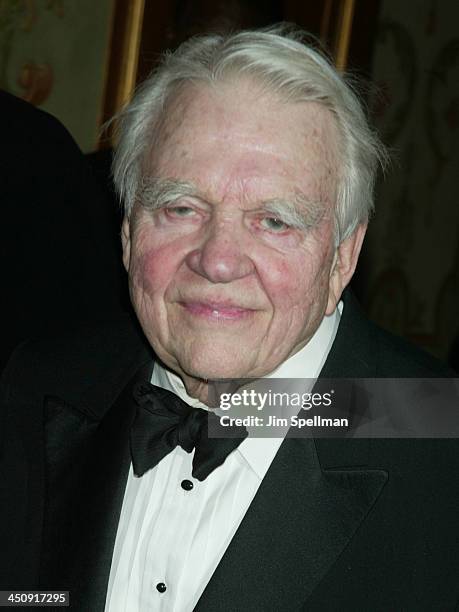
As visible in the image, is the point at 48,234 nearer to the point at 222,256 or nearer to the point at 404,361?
the point at 222,256

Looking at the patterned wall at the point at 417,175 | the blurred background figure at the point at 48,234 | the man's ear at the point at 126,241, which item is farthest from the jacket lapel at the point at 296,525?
the patterned wall at the point at 417,175

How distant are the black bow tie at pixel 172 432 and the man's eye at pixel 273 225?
365 mm

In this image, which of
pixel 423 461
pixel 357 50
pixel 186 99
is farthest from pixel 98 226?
pixel 357 50

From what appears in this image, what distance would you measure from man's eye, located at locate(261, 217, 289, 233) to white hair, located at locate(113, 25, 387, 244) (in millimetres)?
120

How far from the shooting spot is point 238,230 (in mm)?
1762

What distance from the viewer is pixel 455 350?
11.1ft

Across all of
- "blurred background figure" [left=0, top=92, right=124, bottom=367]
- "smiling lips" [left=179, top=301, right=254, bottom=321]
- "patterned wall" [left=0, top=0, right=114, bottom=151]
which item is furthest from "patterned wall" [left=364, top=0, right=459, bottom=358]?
"smiling lips" [left=179, top=301, right=254, bottom=321]

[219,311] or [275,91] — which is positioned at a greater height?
[275,91]

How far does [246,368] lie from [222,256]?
0.21 metres

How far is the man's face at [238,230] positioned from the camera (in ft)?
5.75

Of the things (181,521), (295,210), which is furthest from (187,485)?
(295,210)

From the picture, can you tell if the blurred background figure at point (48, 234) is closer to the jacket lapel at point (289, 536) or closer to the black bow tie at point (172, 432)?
the black bow tie at point (172, 432)

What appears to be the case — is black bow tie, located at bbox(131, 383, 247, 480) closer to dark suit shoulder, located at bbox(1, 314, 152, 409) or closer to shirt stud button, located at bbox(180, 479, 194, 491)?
shirt stud button, located at bbox(180, 479, 194, 491)

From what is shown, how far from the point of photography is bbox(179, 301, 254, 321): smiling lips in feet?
5.88
